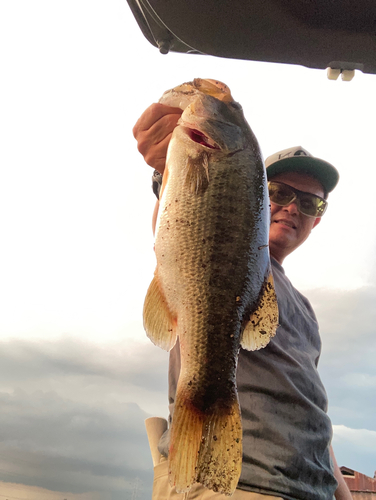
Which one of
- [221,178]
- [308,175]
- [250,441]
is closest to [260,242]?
[221,178]

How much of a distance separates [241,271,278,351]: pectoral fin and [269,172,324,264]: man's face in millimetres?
1559

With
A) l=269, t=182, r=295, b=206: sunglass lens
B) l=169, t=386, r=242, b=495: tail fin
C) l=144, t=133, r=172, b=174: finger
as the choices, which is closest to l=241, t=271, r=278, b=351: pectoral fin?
l=169, t=386, r=242, b=495: tail fin

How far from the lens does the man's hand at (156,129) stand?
1880 mm

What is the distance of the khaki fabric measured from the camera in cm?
167

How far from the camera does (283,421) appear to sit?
189 centimetres

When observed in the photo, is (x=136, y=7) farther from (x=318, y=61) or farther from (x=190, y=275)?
(x=190, y=275)

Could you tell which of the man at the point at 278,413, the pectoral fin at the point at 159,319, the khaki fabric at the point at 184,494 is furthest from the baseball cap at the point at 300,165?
the khaki fabric at the point at 184,494

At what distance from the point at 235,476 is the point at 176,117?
1.68 m

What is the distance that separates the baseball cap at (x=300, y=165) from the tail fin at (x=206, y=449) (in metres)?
2.32

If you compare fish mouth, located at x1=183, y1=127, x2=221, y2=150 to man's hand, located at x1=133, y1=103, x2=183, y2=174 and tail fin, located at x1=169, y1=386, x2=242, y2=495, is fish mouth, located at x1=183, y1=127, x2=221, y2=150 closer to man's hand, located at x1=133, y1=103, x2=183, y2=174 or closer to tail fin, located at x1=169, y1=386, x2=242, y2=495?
man's hand, located at x1=133, y1=103, x2=183, y2=174

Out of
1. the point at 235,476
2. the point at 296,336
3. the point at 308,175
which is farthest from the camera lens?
the point at 308,175

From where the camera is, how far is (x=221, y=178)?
160 centimetres

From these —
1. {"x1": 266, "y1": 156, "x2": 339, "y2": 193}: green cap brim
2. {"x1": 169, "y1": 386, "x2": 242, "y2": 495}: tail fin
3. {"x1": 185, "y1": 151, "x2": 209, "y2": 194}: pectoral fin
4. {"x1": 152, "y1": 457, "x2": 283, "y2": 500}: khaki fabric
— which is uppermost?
{"x1": 266, "y1": 156, "x2": 339, "y2": 193}: green cap brim

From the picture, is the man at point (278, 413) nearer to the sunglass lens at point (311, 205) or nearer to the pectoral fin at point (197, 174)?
the pectoral fin at point (197, 174)
